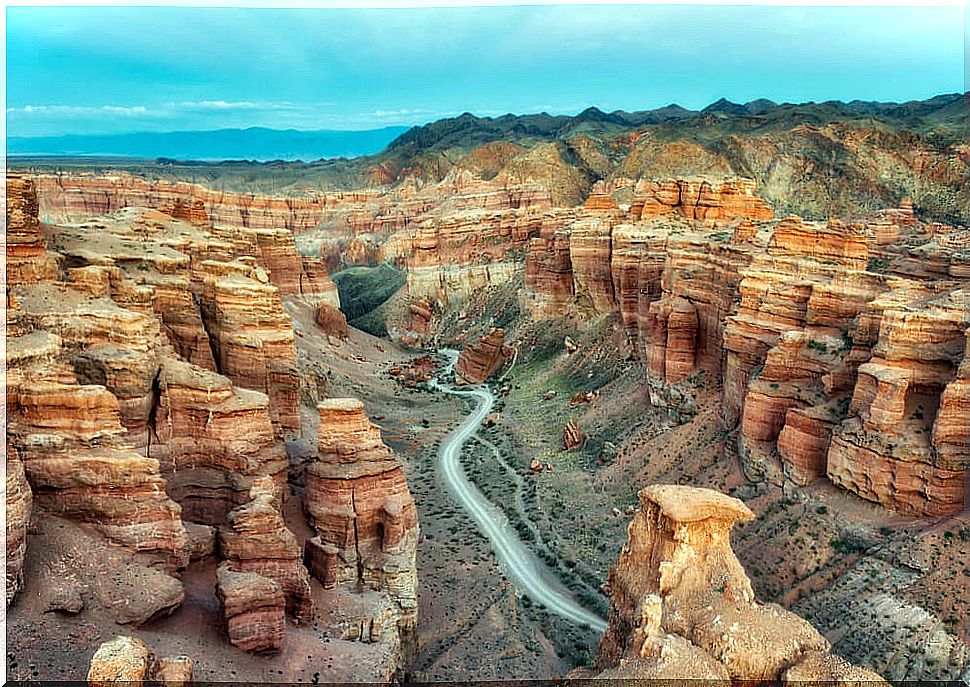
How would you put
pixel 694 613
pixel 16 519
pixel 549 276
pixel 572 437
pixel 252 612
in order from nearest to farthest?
1. pixel 16 519
2. pixel 252 612
3. pixel 694 613
4. pixel 572 437
5. pixel 549 276

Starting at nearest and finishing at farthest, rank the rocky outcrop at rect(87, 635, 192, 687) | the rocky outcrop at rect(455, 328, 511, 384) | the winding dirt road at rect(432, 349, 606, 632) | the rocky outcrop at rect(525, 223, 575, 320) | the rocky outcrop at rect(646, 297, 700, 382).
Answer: the rocky outcrop at rect(87, 635, 192, 687)
the winding dirt road at rect(432, 349, 606, 632)
the rocky outcrop at rect(646, 297, 700, 382)
the rocky outcrop at rect(455, 328, 511, 384)
the rocky outcrop at rect(525, 223, 575, 320)

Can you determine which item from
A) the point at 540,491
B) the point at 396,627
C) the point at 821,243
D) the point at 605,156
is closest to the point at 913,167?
the point at 605,156

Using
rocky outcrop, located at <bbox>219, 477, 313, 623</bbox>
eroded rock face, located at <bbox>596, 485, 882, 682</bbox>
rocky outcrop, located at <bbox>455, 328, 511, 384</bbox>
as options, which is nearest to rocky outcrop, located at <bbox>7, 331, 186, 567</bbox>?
rocky outcrop, located at <bbox>219, 477, 313, 623</bbox>

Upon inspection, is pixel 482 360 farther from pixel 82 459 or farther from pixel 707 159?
pixel 707 159

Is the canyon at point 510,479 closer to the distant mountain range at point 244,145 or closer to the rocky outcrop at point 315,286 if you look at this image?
the rocky outcrop at point 315,286

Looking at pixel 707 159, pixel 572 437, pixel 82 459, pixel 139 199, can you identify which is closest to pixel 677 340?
pixel 572 437

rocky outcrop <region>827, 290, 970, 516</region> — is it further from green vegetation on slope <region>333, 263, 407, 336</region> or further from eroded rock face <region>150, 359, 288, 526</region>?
green vegetation on slope <region>333, 263, 407, 336</region>
